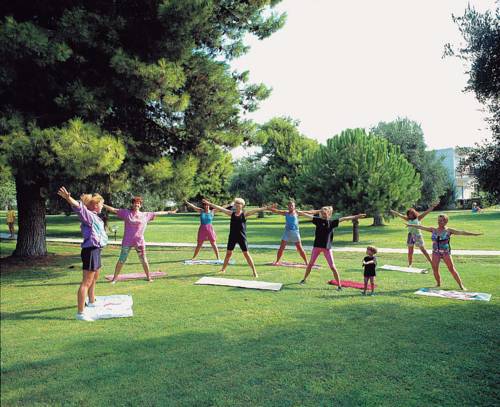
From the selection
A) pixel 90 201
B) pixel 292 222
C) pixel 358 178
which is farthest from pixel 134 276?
pixel 358 178

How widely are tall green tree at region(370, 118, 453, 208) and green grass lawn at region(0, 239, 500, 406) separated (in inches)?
1417

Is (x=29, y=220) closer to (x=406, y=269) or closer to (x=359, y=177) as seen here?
(x=406, y=269)

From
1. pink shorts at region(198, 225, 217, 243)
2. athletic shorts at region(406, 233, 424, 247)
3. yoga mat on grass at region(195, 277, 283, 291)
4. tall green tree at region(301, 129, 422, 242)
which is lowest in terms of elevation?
yoga mat on grass at region(195, 277, 283, 291)

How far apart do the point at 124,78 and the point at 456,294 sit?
33.0ft

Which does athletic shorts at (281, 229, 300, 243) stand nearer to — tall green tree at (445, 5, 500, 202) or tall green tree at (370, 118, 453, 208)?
tall green tree at (445, 5, 500, 202)

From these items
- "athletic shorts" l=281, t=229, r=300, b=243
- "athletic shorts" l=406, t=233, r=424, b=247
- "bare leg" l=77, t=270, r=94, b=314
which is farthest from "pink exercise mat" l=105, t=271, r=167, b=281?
"athletic shorts" l=406, t=233, r=424, b=247

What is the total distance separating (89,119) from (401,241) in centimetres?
1671

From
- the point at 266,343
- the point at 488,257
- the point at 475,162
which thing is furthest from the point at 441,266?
the point at 266,343

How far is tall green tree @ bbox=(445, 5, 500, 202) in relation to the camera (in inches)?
298

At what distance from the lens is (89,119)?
1191cm

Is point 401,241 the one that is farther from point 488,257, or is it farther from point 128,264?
point 128,264

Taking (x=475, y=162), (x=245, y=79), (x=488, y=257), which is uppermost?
(x=245, y=79)

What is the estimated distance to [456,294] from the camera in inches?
339

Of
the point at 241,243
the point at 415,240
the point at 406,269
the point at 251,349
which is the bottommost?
the point at 406,269
